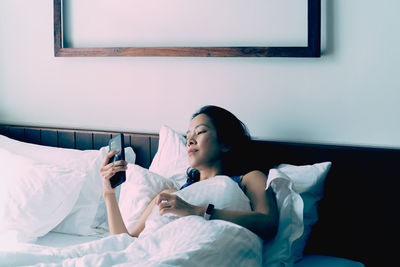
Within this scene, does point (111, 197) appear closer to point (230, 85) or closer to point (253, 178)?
point (253, 178)

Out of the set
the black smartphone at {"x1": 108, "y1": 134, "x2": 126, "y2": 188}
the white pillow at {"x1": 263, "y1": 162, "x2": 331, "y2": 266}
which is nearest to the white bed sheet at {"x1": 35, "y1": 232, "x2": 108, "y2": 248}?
the black smartphone at {"x1": 108, "y1": 134, "x2": 126, "y2": 188}

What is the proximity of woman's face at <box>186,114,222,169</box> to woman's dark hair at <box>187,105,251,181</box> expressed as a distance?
2cm

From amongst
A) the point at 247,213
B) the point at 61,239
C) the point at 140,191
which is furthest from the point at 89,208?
the point at 247,213

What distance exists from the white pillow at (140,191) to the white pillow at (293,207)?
46 cm

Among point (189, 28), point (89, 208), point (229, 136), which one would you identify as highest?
point (189, 28)

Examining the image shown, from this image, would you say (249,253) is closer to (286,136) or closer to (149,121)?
(286,136)

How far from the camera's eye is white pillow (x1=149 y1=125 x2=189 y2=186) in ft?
6.64

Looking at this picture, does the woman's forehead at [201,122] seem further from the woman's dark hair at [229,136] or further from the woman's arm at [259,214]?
the woman's arm at [259,214]

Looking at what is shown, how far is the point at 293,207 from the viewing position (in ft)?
5.40

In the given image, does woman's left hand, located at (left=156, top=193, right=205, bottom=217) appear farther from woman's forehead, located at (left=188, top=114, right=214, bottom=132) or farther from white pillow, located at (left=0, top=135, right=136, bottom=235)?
white pillow, located at (left=0, top=135, right=136, bottom=235)

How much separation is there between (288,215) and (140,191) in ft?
1.96

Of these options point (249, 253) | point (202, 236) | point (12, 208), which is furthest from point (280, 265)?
point (12, 208)

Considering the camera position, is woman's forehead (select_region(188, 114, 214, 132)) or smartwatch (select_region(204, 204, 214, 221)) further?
woman's forehead (select_region(188, 114, 214, 132))

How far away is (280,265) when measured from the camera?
156cm
